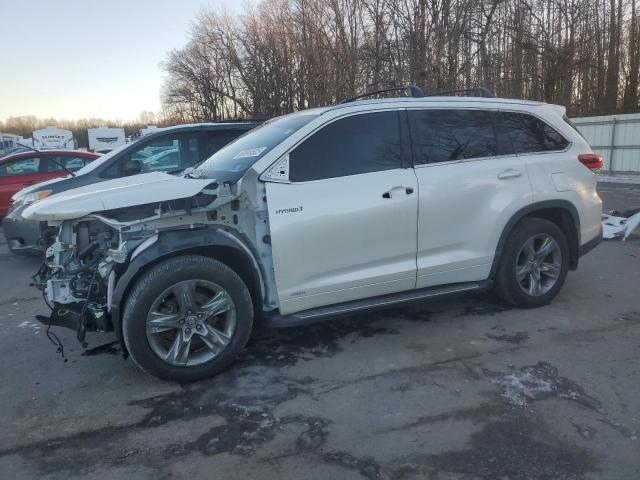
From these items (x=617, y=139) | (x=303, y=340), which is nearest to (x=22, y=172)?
(x=303, y=340)

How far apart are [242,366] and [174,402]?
0.62m

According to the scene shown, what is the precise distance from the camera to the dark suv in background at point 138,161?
6.85m

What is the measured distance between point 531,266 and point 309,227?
233 cm

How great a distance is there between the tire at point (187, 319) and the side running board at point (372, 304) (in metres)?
0.27

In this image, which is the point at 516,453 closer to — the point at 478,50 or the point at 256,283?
the point at 256,283

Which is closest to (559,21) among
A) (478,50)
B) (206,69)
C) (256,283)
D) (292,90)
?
(478,50)

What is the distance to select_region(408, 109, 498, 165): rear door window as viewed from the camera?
14.1ft

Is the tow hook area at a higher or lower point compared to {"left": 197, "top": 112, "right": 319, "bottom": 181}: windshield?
lower

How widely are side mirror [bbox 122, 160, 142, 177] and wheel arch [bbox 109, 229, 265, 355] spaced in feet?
11.9

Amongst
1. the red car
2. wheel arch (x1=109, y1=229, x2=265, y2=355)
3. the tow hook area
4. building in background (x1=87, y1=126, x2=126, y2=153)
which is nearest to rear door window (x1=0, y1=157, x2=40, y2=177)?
the red car

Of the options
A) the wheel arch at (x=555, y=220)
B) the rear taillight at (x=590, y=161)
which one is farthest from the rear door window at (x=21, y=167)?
the rear taillight at (x=590, y=161)

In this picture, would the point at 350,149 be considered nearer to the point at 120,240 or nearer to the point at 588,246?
the point at 120,240

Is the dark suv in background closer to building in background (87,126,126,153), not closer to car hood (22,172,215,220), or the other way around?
car hood (22,172,215,220)

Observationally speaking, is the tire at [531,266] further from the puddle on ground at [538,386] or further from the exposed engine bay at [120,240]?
the exposed engine bay at [120,240]
